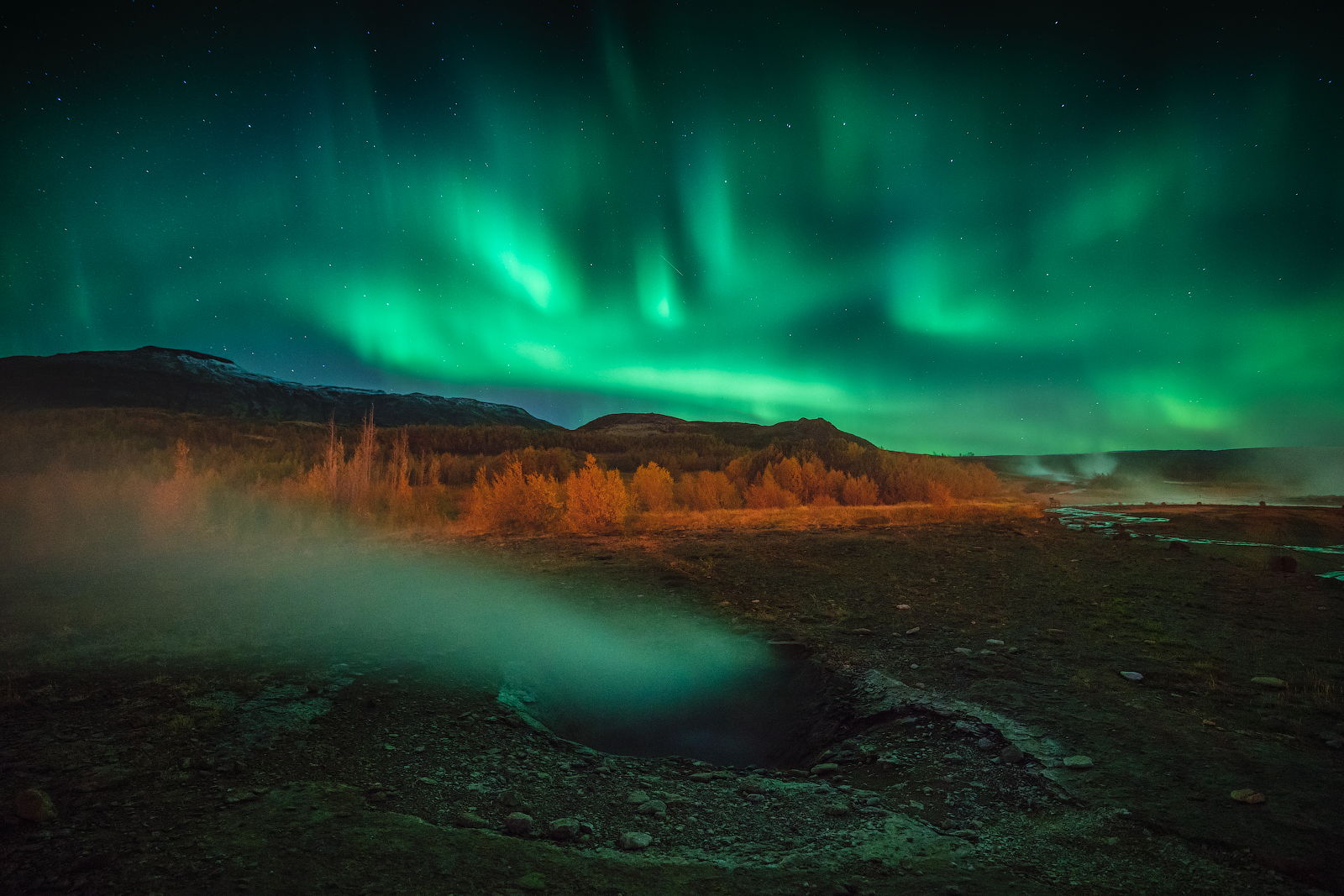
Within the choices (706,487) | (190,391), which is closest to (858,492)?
(706,487)

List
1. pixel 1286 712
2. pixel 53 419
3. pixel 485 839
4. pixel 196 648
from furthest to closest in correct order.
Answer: pixel 53 419, pixel 196 648, pixel 1286 712, pixel 485 839

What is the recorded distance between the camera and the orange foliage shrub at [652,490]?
2091 cm

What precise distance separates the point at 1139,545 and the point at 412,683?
528 inches

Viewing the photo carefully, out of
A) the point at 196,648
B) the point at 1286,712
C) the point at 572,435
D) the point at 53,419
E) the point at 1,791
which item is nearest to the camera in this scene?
the point at 1,791

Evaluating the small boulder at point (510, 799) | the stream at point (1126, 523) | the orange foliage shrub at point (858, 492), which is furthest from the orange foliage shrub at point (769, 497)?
the small boulder at point (510, 799)

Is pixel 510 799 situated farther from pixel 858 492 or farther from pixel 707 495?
pixel 858 492

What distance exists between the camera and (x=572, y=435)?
63.8 metres

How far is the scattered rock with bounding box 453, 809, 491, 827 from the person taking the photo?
285 centimetres

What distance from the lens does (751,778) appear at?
3557 millimetres

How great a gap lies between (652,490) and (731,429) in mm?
66848

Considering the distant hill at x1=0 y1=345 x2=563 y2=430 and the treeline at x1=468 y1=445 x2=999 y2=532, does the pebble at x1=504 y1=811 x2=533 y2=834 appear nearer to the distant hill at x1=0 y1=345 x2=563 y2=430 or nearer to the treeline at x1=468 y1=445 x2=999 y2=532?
the treeline at x1=468 y1=445 x2=999 y2=532

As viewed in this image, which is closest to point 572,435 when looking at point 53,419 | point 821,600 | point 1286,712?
point 53,419

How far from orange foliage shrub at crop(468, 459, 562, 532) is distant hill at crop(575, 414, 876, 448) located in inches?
2012

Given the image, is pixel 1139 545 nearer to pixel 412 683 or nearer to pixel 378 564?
pixel 412 683
